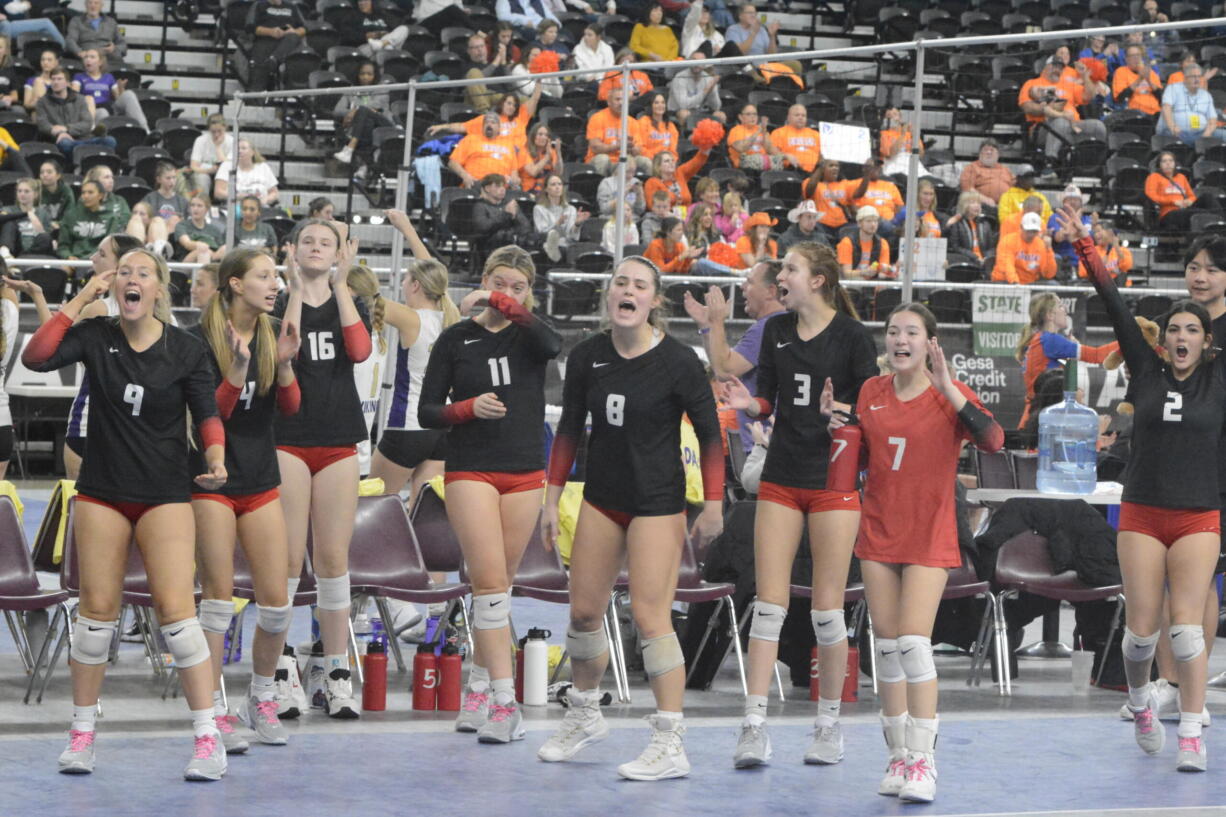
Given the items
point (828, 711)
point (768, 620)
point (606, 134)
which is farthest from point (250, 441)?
point (606, 134)

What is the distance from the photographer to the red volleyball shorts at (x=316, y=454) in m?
6.56

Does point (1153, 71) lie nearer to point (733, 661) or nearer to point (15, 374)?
point (733, 661)

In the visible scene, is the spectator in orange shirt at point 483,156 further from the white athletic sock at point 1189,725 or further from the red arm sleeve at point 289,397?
the white athletic sock at point 1189,725

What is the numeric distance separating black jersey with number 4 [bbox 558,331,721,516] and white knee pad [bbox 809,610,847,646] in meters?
0.71

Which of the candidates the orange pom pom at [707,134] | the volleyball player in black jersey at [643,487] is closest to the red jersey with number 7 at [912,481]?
the volleyball player in black jersey at [643,487]

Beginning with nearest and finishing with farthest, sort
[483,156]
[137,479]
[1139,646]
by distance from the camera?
[137,479] < [1139,646] < [483,156]

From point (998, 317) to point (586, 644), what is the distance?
5946mm

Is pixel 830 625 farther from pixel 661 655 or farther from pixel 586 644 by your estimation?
pixel 586 644

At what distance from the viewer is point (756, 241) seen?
40.8 feet

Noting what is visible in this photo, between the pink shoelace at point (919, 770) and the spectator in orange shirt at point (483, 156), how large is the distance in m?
6.87

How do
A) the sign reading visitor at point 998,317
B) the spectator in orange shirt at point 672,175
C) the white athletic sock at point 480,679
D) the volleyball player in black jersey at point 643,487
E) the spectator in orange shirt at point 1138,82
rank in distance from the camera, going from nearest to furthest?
the volleyball player in black jersey at point 643,487 < the white athletic sock at point 480,679 < the sign reading visitor at point 998,317 < the spectator in orange shirt at point 1138,82 < the spectator in orange shirt at point 672,175

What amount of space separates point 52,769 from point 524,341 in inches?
90.9

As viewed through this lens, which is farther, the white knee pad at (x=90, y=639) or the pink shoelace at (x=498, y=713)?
the pink shoelace at (x=498, y=713)

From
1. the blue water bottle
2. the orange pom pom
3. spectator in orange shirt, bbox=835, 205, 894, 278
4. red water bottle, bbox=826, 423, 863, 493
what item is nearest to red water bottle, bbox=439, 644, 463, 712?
red water bottle, bbox=826, 423, 863, 493
